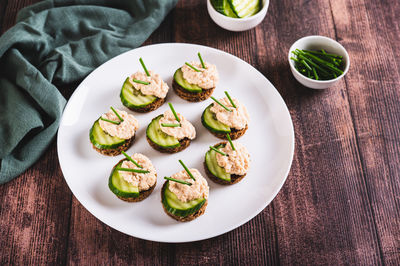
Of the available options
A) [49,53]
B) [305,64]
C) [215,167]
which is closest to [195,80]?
[215,167]

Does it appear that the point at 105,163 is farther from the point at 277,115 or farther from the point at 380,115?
the point at 380,115

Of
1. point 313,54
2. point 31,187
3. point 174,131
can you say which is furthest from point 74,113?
point 313,54

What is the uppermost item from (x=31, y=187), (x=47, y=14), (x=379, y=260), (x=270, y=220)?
(x=47, y=14)

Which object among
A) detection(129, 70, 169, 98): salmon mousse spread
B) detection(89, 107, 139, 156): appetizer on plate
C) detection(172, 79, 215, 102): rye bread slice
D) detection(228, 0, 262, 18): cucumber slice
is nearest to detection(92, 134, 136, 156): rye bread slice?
detection(89, 107, 139, 156): appetizer on plate

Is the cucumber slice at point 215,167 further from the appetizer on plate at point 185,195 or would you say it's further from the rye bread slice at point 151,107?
the rye bread slice at point 151,107

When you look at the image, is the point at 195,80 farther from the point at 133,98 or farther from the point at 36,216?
the point at 36,216

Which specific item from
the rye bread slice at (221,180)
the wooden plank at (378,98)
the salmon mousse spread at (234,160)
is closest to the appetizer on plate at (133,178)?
the rye bread slice at (221,180)
